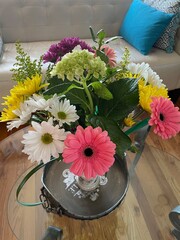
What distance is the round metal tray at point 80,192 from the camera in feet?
2.78

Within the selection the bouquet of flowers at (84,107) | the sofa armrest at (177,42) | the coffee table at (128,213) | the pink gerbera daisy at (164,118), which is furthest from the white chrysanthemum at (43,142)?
the sofa armrest at (177,42)

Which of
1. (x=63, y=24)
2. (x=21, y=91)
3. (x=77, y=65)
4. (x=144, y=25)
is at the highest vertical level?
(x=77, y=65)

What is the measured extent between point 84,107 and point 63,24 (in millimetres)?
1458

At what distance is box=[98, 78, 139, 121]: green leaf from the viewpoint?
1.92 ft

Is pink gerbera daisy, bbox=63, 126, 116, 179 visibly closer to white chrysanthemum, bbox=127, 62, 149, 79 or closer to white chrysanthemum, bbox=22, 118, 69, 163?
white chrysanthemum, bbox=22, 118, 69, 163

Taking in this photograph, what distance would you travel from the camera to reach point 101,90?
555 mm

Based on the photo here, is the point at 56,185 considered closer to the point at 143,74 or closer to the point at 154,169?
the point at 154,169

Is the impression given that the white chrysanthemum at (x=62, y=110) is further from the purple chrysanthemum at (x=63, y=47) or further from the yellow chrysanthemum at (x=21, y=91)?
the purple chrysanthemum at (x=63, y=47)

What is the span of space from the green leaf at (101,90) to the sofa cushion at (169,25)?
4.33 feet

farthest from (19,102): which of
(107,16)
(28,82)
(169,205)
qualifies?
(107,16)

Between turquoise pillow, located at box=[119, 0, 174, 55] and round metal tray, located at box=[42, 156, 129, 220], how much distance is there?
1.03 m

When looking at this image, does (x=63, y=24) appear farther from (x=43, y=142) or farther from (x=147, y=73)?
(x=43, y=142)

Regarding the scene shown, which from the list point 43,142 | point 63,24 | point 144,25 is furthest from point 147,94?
point 63,24

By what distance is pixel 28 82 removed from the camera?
587mm
